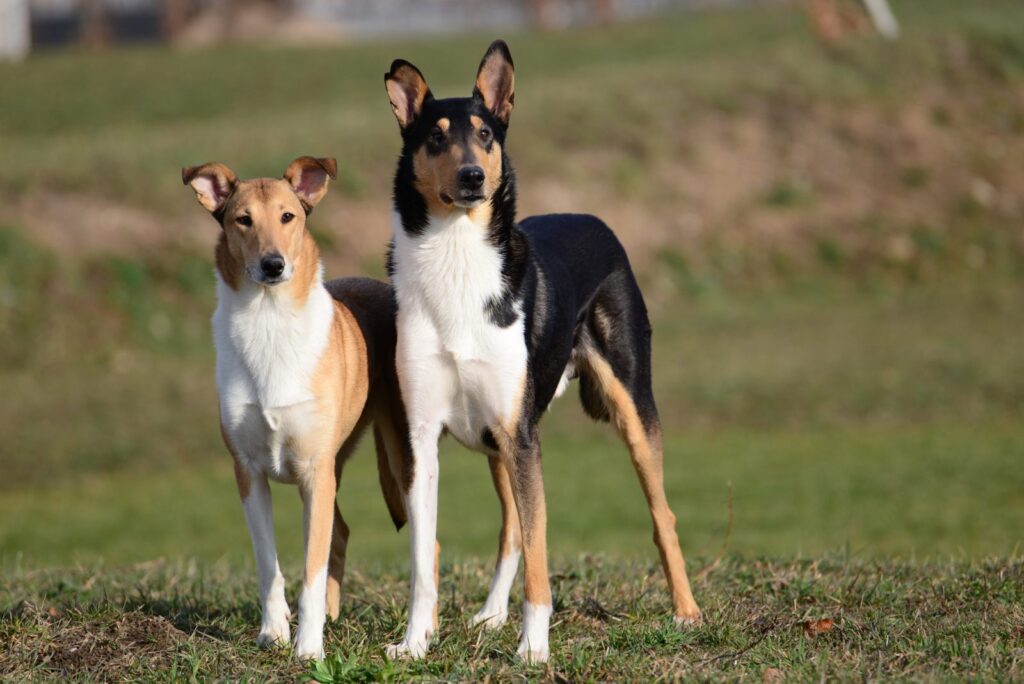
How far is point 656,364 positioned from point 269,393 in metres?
13.1

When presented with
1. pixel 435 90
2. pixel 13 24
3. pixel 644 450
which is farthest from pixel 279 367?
pixel 13 24

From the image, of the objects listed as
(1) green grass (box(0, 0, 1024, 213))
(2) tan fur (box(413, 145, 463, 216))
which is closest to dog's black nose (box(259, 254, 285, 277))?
(2) tan fur (box(413, 145, 463, 216))

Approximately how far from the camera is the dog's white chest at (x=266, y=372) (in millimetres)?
5945

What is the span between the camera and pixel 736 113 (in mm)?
27828

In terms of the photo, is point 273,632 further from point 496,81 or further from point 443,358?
point 496,81

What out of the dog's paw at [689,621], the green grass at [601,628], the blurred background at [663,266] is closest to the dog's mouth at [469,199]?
the green grass at [601,628]

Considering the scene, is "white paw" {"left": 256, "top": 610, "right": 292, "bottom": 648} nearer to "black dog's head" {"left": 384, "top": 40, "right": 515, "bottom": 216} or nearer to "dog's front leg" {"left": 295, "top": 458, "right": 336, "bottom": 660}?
"dog's front leg" {"left": 295, "top": 458, "right": 336, "bottom": 660}

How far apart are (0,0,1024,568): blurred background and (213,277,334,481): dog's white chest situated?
303 centimetres

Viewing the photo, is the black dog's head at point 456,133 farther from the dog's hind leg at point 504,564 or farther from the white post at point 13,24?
the white post at point 13,24

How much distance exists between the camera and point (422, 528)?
617 cm

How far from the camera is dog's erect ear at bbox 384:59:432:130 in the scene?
6188mm

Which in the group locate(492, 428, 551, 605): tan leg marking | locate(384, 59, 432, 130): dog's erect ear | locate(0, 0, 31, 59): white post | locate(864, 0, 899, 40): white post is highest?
locate(0, 0, 31, 59): white post

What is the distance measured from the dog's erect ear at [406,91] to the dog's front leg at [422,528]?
147 cm

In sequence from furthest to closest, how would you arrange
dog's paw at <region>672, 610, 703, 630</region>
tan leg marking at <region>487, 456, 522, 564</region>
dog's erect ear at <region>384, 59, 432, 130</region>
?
tan leg marking at <region>487, 456, 522, 564</region> < dog's paw at <region>672, 610, 703, 630</region> < dog's erect ear at <region>384, 59, 432, 130</region>
